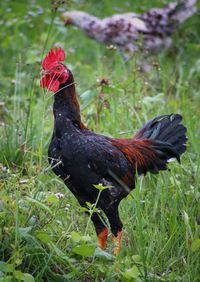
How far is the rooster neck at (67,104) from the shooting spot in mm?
4277

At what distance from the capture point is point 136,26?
754 cm

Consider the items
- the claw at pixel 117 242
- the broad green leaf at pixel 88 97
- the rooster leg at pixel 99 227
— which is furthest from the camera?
the broad green leaf at pixel 88 97

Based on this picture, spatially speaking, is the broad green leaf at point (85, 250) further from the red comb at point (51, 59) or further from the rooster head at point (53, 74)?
the red comb at point (51, 59)

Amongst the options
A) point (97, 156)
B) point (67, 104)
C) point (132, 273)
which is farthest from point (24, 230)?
point (67, 104)

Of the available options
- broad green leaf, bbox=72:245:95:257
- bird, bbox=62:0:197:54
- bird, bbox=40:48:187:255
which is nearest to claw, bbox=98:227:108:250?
bird, bbox=40:48:187:255

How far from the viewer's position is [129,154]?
4.50 meters

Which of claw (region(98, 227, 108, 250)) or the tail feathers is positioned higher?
the tail feathers

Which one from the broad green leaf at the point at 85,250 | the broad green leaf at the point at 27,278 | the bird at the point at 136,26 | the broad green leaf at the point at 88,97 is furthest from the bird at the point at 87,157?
the bird at the point at 136,26

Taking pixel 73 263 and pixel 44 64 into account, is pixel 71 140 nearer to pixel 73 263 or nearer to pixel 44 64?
pixel 44 64

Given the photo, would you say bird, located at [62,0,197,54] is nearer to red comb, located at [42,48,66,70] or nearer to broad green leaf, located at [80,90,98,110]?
broad green leaf, located at [80,90,98,110]

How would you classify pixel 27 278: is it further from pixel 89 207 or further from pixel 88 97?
pixel 88 97

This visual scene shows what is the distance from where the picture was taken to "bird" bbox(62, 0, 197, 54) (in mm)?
7573

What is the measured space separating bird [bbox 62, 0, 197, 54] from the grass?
300 millimetres

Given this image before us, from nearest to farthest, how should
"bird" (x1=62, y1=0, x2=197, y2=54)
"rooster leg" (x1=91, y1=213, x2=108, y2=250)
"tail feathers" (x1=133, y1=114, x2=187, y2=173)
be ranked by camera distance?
"rooster leg" (x1=91, y1=213, x2=108, y2=250) < "tail feathers" (x1=133, y1=114, x2=187, y2=173) < "bird" (x1=62, y1=0, x2=197, y2=54)
